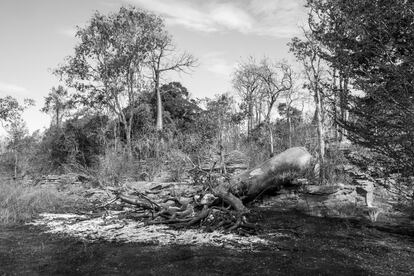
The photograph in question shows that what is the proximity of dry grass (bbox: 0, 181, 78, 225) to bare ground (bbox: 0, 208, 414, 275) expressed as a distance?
1.75 m

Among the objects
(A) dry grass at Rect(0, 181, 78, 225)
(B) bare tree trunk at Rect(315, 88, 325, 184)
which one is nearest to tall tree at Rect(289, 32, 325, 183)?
(B) bare tree trunk at Rect(315, 88, 325, 184)

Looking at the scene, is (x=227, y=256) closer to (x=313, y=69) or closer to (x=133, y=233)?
(x=133, y=233)

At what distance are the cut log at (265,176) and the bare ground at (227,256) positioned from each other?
2.90 meters

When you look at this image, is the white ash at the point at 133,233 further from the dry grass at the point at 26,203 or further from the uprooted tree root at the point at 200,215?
the dry grass at the point at 26,203

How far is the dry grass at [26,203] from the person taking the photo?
30.6ft

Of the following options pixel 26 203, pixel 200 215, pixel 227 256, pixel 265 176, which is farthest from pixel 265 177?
pixel 26 203

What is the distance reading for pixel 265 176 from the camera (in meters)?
10.9

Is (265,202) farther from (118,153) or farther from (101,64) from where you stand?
(101,64)

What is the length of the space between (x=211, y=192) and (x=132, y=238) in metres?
3.33

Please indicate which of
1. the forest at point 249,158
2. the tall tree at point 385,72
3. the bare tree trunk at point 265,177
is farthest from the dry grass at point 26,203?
the tall tree at point 385,72

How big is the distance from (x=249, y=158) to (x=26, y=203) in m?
9.49

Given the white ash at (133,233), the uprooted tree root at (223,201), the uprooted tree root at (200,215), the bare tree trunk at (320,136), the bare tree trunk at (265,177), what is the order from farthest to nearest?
the bare tree trunk at (320,136), the bare tree trunk at (265,177), the uprooted tree root at (223,201), the uprooted tree root at (200,215), the white ash at (133,233)

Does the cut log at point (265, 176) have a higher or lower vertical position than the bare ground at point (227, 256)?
higher

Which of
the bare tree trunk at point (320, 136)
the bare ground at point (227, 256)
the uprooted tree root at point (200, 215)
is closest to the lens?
the bare ground at point (227, 256)
